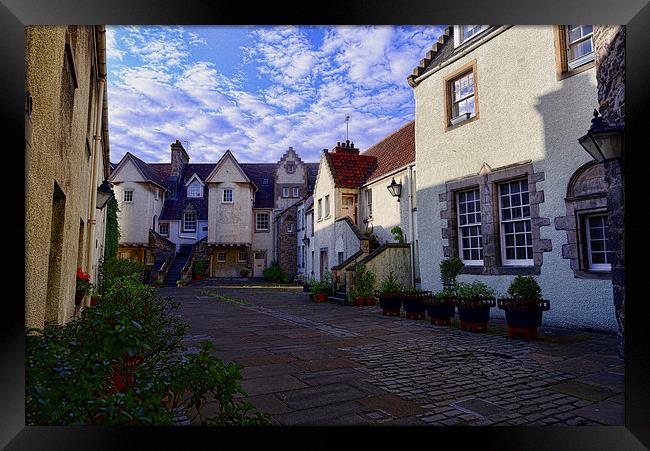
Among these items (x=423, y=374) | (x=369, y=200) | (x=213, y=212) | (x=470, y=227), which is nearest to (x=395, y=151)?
(x=369, y=200)

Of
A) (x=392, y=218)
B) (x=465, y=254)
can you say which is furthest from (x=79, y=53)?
(x=392, y=218)

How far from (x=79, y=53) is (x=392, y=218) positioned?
36.6 feet

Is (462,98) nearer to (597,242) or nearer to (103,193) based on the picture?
(597,242)

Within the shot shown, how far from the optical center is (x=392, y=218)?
14953 mm

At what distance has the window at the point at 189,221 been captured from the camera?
33094 mm

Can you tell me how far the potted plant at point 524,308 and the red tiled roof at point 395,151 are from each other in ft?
24.8

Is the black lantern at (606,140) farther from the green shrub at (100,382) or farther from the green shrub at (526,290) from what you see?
the green shrub at (100,382)

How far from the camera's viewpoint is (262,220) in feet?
111

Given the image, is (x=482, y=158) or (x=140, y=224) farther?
(x=140, y=224)

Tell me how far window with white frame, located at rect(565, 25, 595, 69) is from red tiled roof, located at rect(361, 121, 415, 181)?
6289mm

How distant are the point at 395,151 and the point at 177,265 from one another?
19.3 meters

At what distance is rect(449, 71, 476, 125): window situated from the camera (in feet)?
33.7

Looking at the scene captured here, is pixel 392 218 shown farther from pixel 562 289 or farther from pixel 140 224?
pixel 140 224
